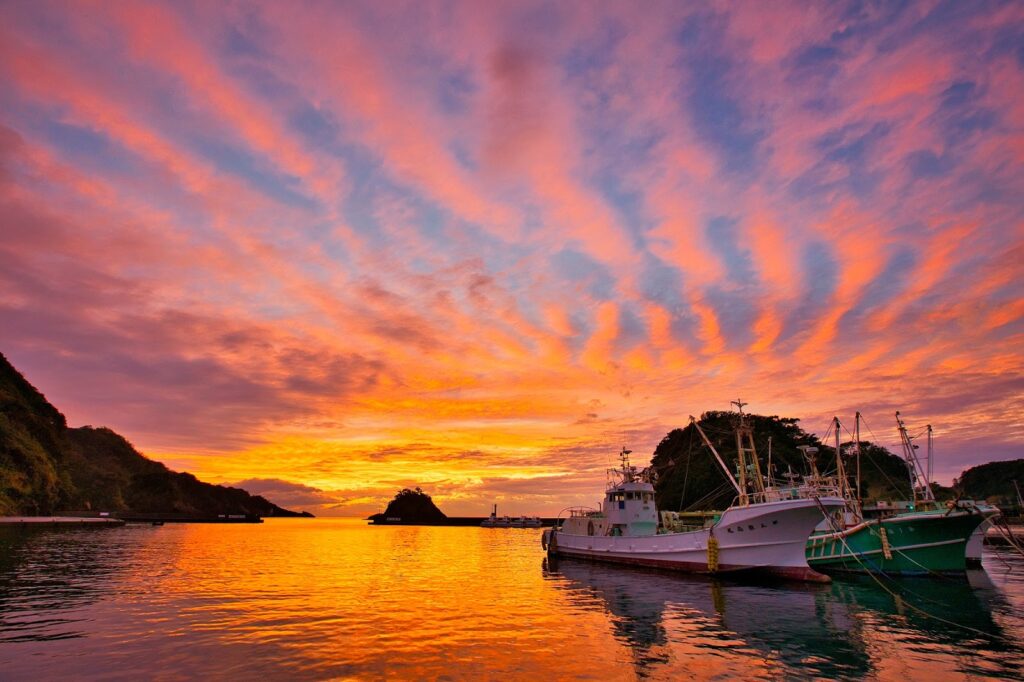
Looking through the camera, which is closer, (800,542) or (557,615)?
(557,615)

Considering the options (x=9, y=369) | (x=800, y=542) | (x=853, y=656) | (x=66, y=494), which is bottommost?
(x=853, y=656)

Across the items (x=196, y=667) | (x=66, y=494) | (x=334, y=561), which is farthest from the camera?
(x=66, y=494)

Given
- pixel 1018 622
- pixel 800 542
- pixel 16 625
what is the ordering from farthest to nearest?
pixel 800 542 → pixel 1018 622 → pixel 16 625

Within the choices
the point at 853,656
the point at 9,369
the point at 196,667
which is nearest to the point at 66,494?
the point at 9,369

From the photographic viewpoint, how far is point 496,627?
87.9 ft

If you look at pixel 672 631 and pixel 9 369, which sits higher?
pixel 9 369

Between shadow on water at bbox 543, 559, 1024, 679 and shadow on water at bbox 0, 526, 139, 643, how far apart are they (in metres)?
26.1

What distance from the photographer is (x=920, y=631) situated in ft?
82.3

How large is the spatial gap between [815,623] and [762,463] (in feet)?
351

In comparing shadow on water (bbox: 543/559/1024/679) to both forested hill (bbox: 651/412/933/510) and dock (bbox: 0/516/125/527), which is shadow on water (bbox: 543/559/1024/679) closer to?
forested hill (bbox: 651/412/933/510)

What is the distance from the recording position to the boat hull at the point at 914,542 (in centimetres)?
4231

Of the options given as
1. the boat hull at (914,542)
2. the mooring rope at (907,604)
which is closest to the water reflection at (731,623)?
the mooring rope at (907,604)

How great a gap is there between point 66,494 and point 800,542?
194 m

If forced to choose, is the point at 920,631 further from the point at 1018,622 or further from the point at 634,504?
the point at 634,504
